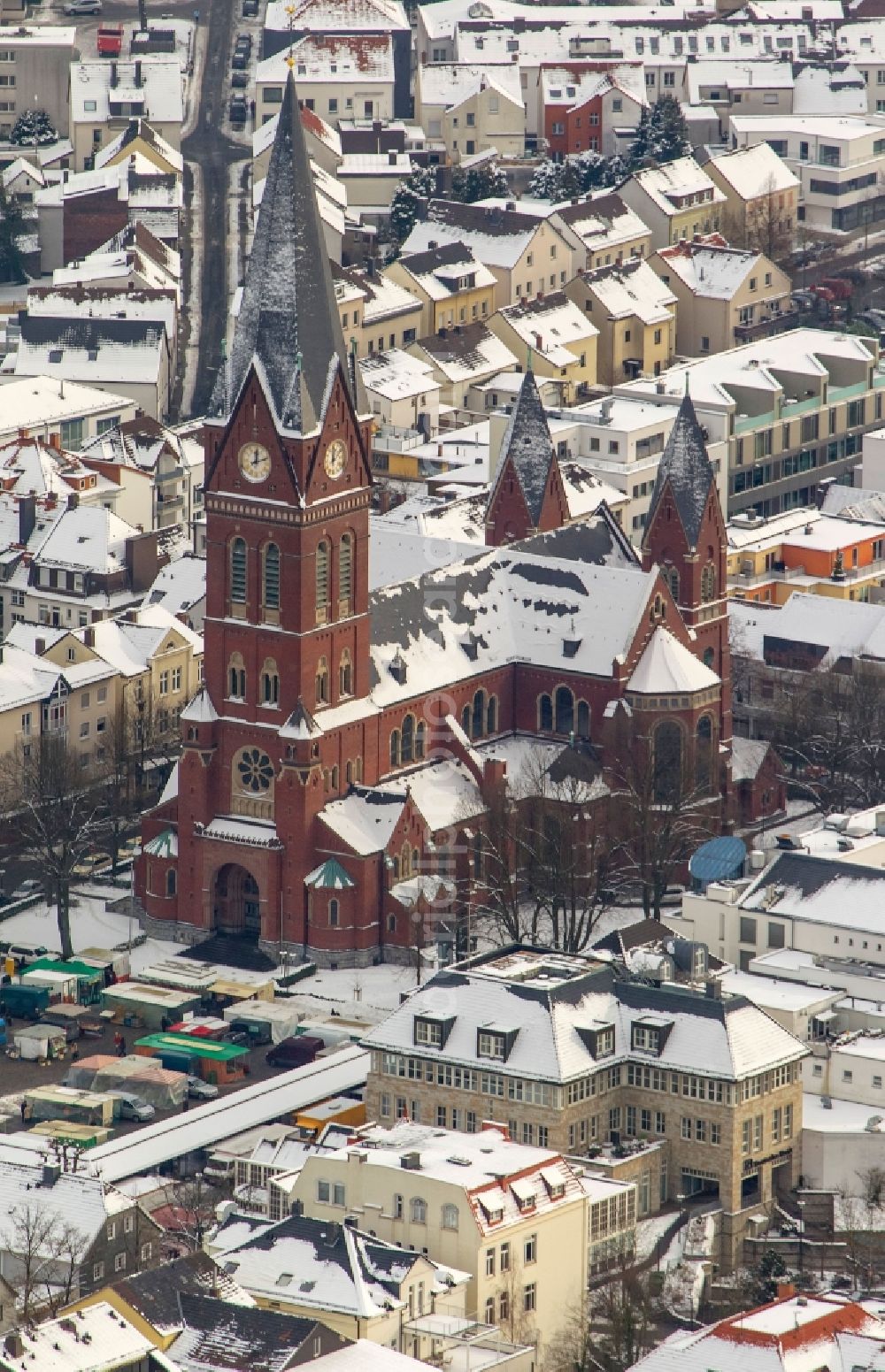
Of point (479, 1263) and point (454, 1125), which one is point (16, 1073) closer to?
point (454, 1125)

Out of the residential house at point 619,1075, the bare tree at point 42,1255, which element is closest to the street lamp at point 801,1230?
the residential house at point 619,1075

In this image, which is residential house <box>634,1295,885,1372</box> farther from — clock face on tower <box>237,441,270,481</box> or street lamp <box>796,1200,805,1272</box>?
clock face on tower <box>237,441,270,481</box>

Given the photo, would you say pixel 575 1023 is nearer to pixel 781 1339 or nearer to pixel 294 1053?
pixel 294 1053

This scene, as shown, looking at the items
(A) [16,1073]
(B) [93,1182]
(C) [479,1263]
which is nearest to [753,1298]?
(C) [479,1263]

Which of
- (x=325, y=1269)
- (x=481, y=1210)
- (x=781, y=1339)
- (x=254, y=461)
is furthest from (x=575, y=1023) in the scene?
(x=254, y=461)

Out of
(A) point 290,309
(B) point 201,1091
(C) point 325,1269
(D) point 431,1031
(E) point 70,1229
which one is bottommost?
(B) point 201,1091

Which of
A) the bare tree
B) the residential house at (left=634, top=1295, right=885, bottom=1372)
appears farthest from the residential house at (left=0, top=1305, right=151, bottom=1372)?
the residential house at (left=634, top=1295, right=885, bottom=1372)
